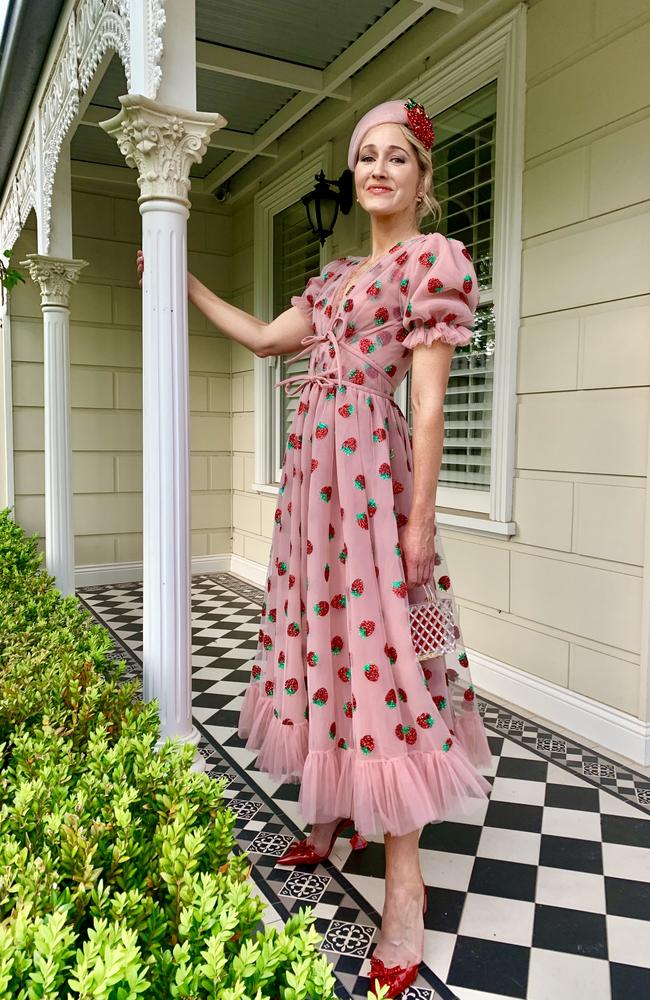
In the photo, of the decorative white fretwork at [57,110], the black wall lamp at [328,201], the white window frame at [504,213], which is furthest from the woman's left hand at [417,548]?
the black wall lamp at [328,201]

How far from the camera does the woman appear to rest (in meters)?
1.58

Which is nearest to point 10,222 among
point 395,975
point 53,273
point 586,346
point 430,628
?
point 53,273

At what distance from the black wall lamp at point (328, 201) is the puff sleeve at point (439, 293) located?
302cm

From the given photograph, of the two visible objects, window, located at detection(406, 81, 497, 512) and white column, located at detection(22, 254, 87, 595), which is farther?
white column, located at detection(22, 254, 87, 595)

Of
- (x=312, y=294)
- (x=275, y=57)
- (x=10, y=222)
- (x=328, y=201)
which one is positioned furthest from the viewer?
A: (x=10, y=222)

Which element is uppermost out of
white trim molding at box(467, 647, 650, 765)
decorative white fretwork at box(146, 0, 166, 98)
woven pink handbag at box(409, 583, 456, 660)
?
decorative white fretwork at box(146, 0, 166, 98)

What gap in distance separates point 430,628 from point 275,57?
3.65m

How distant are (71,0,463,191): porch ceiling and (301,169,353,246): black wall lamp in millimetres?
458

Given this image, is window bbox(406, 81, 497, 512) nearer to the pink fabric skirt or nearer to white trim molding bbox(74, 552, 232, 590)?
the pink fabric skirt

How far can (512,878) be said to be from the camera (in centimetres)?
204

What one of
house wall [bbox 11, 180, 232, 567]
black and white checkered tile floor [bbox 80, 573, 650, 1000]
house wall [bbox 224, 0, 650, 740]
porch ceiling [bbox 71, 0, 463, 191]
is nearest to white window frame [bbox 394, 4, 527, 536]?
house wall [bbox 224, 0, 650, 740]

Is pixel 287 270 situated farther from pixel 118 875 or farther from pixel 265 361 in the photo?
pixel 118 875

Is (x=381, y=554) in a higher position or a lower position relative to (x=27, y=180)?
lower

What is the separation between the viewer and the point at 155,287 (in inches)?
82.7
